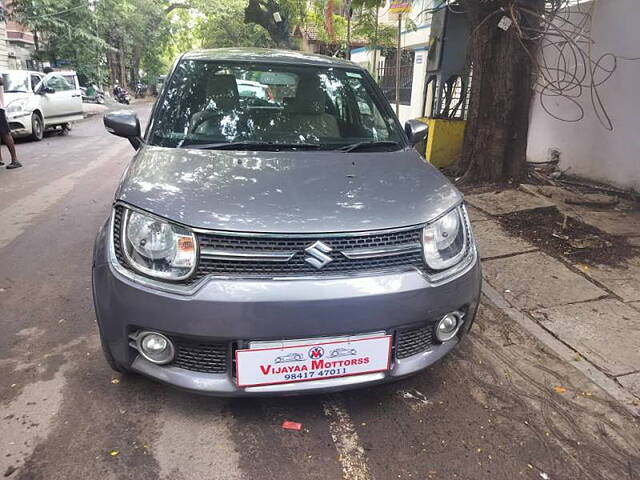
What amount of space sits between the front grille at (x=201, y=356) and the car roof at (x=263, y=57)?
211cm

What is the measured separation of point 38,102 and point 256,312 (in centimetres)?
1188

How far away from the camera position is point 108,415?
91.7 inches

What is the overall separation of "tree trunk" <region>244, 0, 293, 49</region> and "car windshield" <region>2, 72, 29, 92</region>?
844 cm

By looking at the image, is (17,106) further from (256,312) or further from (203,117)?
(256,312)

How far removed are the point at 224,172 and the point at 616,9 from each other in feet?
19.4

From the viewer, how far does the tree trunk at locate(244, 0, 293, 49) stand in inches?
685

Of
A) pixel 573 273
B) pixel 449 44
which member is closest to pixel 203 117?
pixel 573 273

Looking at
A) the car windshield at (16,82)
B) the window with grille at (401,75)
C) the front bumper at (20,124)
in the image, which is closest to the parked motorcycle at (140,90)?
the car windshield at (16,82)

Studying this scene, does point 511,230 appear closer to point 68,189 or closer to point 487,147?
point 487,147

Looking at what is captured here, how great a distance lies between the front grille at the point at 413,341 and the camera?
221cm

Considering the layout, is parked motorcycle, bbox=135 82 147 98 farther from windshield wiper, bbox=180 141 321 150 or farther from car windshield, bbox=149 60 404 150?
windshield wiper, bbox=180 141 321 150

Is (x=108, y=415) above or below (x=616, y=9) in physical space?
below

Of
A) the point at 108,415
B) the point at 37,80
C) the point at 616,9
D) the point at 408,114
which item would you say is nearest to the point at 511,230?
the point at 616,9

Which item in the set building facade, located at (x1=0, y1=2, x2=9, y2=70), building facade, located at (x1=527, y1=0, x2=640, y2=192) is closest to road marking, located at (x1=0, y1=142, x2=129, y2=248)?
building facade, located at (x1=527, y1=0, x2=640, y2=192)
